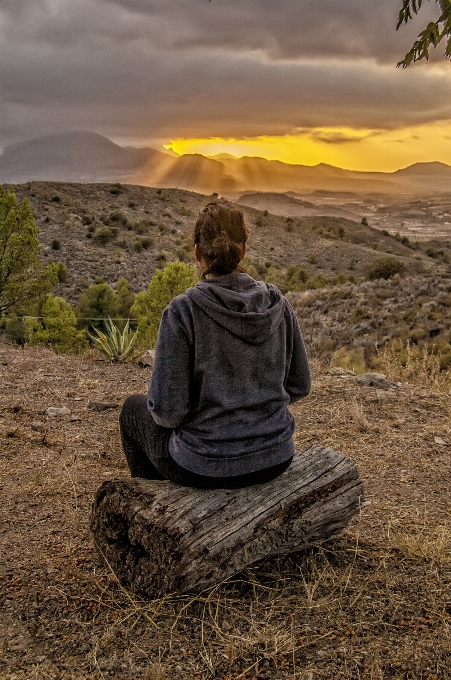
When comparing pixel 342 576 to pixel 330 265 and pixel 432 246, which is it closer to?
pixel 330 265

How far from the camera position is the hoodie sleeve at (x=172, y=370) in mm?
2539

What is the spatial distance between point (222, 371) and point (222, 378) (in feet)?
0.10

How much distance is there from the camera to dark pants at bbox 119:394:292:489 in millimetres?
2730

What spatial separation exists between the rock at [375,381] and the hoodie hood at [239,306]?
14.5ft

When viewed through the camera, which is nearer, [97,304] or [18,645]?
[18,645]

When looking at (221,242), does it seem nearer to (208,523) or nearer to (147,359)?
(208,523)

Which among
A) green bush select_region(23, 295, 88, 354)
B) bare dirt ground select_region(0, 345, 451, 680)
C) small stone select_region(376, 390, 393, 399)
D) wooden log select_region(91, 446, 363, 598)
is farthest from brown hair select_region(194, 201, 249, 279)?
green bush select_region(23, 295, 88, 354)

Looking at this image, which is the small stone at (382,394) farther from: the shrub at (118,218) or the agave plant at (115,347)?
the shrub at (118,218)

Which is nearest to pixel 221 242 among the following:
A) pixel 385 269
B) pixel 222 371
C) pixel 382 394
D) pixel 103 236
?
pixel 222 371

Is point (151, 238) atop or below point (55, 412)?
below

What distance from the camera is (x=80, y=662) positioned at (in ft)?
7.35

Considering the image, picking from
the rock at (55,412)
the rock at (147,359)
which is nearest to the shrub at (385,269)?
the rock at (147,359)

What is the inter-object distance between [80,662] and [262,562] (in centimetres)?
96

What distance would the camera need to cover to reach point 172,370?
2543 mm
